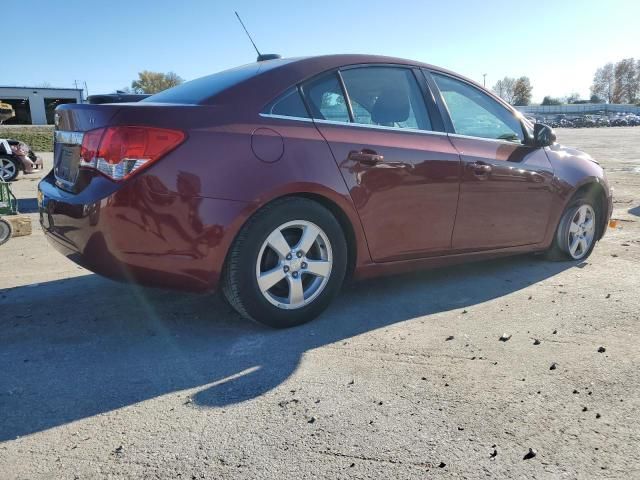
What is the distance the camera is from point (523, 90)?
142750mm

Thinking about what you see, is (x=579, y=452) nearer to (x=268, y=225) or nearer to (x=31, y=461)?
(x=268, y=225)

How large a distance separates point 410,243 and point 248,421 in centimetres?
196

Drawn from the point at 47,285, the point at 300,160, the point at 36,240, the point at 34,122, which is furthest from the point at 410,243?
the point at 34,122

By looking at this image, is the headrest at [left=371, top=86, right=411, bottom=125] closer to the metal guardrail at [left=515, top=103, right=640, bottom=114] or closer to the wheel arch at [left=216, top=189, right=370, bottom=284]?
the wheel arch at [left=216, top=189, right=370, bottom=284]

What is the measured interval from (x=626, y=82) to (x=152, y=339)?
170158mm

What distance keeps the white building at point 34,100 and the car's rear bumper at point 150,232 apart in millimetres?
63755

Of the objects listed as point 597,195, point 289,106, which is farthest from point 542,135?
point 289,106

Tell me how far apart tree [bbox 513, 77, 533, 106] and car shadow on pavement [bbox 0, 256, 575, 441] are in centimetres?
14841

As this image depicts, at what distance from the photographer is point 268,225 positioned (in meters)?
3.26

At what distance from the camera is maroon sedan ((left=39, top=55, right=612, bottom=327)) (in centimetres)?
303

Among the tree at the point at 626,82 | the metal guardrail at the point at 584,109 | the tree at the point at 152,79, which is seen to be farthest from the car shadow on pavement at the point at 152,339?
the tree at the point at 626,82

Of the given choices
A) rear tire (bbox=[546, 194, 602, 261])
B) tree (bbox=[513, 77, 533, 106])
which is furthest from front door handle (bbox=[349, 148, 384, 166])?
tree (bbox=[513, 77, 533, 106])

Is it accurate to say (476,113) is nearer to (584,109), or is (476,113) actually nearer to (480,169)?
(480,169)

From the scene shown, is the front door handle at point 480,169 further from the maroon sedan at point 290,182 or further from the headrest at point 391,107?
the headrest at point 391,107
